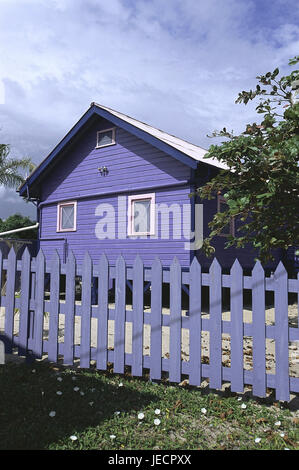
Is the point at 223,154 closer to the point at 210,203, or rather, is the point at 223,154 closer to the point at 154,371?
the point at 154,371

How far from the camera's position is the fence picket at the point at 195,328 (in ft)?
13.6

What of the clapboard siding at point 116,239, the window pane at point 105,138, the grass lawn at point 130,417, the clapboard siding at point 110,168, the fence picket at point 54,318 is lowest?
the grass lawn at point 130,417

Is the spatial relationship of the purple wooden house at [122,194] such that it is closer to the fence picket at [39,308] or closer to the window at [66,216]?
the window at [66,216]

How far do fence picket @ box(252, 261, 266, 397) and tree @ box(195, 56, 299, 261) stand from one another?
1.94 meters

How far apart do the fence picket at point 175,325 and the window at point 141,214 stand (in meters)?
7.69

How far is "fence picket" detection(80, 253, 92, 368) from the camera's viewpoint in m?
4.71

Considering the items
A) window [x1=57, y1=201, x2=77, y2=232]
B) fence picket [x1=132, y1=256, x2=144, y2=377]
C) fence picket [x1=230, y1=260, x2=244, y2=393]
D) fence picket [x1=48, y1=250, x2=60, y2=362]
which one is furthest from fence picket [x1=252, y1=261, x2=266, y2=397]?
window [x1=57, y1=201, x2=77, y2=232]

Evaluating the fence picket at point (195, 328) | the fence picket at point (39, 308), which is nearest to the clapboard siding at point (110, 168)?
the fence picket at point (39, 308)

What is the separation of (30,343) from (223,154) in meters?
4.23

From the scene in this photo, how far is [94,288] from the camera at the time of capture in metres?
12.8

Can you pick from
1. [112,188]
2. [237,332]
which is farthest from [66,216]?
[237,332]

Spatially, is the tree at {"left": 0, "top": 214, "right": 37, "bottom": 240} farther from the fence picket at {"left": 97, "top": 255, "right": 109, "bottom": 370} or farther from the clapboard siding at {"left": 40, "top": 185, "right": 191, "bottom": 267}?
the fence picket at {"left": 97, "top": 255, "right": 109, "bottom": 370}
